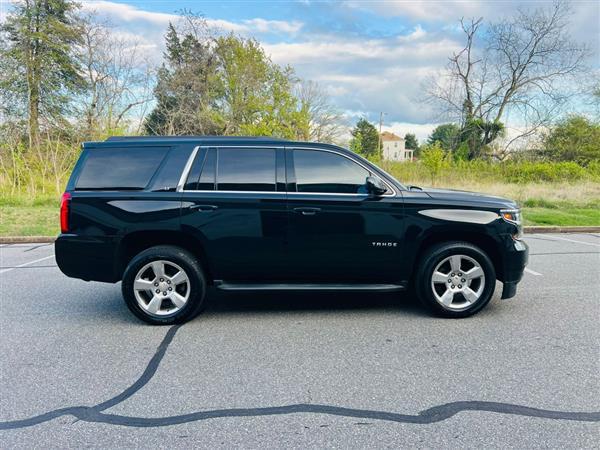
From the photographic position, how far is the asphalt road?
2496mm

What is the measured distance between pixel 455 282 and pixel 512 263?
64 centimetres

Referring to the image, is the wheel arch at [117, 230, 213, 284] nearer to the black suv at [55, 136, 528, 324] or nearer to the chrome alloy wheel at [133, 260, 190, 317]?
the black suv at [55, 136, 528, 324]

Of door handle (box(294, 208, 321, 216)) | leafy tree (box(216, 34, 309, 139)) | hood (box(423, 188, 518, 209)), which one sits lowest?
door handle (box(294, 208, 321, 216))

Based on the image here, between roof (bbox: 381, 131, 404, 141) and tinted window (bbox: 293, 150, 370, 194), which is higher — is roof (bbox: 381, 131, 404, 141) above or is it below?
above

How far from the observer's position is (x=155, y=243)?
447 centimetres

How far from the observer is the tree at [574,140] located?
2977 centimetres

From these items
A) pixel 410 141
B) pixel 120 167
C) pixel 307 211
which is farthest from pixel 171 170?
pixel 410 141

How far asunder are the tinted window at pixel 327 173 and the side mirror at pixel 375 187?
0.25 feet

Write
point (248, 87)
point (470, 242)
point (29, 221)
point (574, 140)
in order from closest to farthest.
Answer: point (470, 242) < point (29, 221) < point (248, 87) < point (574, 140)

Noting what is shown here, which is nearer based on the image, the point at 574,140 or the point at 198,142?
the point at 198,142

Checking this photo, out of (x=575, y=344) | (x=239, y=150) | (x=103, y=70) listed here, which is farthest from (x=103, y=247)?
(x=103, y=70)

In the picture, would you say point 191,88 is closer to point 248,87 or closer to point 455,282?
point 248,87

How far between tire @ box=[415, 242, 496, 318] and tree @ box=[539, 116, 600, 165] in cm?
3184

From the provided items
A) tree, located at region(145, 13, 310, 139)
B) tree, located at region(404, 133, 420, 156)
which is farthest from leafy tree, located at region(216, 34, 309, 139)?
tree, located at region(404, 133, 420, 156)
